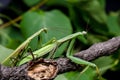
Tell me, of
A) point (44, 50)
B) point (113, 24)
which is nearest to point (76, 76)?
point (44, 50)

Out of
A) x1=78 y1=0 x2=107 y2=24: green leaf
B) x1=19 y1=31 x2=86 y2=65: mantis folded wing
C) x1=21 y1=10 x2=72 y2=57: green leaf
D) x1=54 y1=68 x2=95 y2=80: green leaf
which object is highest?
x1=78 y1=0 x2=107 y2=24: green leaf

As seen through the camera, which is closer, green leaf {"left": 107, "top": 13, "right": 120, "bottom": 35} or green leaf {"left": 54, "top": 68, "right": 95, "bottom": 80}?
green leaf {"left": 54, "top": 68, "right": 95, "bottom": 80}

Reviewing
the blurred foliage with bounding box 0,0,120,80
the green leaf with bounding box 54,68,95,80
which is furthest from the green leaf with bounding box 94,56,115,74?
the green leaf with bounding box 54,68,95,80

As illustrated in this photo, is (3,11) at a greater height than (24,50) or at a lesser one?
greater

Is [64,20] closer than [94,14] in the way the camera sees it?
Yes

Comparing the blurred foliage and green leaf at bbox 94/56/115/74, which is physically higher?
the blurred foliage

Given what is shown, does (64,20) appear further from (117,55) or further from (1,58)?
(1,58)

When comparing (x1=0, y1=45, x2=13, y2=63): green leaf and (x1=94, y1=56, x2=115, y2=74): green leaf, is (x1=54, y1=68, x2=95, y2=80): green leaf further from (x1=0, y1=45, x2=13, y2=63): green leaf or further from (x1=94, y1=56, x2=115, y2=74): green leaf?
(x1=94, y1=56, x2=115, y2=74): green leaf

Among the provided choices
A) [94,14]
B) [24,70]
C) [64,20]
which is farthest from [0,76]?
[94,14]
